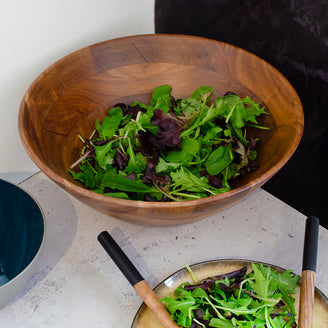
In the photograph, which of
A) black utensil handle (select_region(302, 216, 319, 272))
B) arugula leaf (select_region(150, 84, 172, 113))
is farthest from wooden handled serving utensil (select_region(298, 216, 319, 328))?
arugula leaf (select_region(150, 84, 172, 113))

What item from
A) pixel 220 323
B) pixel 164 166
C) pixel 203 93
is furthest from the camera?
pixel 203 93

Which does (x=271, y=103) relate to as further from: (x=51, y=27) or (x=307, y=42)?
(x=51, y=27)

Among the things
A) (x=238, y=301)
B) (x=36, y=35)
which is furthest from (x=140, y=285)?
(x=36, y=35)

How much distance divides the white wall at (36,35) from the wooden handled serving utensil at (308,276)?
1.86 ft

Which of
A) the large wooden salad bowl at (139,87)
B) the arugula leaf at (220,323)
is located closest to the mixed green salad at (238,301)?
the arugula leaf at (220,323)

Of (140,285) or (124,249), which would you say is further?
(124,249)

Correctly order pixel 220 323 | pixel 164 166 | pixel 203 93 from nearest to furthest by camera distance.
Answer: pixel 220 323 → pixel 164 166 → pixel 203 93

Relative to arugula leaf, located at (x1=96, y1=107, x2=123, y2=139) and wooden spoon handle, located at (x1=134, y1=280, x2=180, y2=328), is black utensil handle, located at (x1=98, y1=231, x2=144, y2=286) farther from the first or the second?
arugula leaf, located at (x1=96, y1=107, x2=123, y2=139)

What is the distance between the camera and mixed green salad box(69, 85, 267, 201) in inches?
23.9

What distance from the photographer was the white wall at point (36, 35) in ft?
2.19

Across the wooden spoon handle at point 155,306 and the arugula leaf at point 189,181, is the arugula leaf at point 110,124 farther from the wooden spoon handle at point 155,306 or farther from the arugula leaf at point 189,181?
the wooden spoon handle at point 155,306

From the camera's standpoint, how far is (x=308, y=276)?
54cm

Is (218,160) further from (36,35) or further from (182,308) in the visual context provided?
(36,35)

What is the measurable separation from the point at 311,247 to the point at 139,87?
443 millimetres
